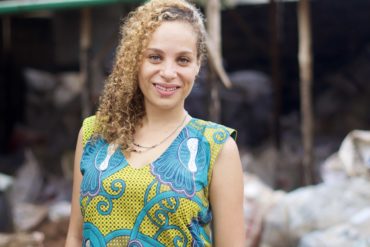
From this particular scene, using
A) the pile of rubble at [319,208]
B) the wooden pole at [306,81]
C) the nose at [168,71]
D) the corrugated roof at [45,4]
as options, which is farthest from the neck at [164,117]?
the corrugated roof at [45,4]

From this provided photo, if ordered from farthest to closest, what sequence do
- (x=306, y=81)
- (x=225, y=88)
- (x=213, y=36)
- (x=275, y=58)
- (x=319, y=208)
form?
(x=225, y=88) < (x=275, y=58) < (x=306, y=81) < (x=213, y=36) < (x=319, y=208)

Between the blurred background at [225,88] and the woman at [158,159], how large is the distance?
3.85 meters

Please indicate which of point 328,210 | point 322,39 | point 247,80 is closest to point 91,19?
point 247,80

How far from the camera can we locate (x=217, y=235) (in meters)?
1.93

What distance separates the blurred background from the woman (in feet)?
12.6

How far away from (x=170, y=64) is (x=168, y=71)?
0.08ft

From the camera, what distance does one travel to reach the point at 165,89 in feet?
6.37

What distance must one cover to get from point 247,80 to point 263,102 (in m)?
0.34

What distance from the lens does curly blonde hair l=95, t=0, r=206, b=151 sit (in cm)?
196

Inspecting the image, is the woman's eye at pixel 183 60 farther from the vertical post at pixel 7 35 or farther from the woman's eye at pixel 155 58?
the vertical post at pixel 7 35

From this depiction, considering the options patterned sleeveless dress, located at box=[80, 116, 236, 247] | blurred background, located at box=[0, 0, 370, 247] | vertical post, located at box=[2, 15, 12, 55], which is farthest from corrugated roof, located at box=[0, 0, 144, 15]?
patterned sleeveless dress, located at box=[80, 116, 236, 247]

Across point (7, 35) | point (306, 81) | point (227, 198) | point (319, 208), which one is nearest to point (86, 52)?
point (306, 81)

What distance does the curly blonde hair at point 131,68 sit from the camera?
1.96 metres

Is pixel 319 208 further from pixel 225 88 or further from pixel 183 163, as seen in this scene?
pixel 225 88
